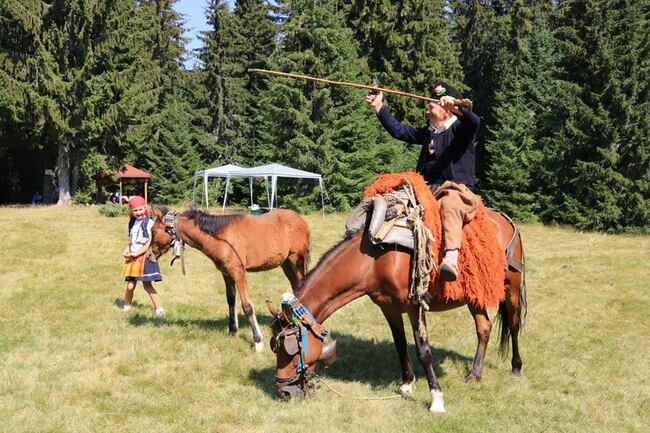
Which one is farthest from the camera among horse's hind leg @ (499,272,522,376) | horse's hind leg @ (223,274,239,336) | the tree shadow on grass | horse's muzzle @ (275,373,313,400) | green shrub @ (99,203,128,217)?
green shrub @ (99,203,128,217)

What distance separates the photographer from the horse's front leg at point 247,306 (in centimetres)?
653

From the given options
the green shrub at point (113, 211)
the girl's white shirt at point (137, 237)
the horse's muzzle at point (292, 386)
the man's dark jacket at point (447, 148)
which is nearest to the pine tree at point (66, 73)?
the green shrub at point (113, 211)

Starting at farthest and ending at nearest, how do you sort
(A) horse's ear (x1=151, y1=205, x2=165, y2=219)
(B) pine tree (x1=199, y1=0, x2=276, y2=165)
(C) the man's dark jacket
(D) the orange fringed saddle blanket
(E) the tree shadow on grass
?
(B) pine tree (x1=199, y1=0, x2=276, y2=165)
(A) horse's ear (x1=151, y1=205, x2=165, y2=219)
(E) the tree shadow on grass
(D) the orange fringed saddle blanket
(C) the man's dark jacket

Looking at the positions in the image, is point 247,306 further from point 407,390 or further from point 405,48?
point 405,48

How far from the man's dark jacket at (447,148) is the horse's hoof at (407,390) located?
215 centimetres

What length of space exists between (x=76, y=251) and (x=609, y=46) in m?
25.9

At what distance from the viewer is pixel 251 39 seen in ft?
144

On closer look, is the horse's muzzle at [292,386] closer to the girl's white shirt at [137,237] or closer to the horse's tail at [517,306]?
the horse's tail at [517,306]

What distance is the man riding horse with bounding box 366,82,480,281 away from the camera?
14.9ft

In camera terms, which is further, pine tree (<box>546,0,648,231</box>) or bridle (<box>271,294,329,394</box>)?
pine tree (<box>546,0,648,231</box>)

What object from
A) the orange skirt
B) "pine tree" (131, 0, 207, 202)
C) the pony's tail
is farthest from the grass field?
"pine tree" (131, 0, 207, 202)

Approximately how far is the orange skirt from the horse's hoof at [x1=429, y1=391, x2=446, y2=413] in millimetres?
5412

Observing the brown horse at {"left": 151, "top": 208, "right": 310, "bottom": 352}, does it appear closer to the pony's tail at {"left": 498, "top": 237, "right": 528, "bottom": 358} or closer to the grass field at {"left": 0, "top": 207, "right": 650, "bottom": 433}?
the grass field at {"left": 0, "top": 207, "right": 650, "bottom": 433}

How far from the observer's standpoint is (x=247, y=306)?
6.69m
